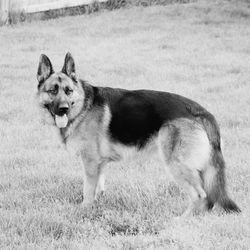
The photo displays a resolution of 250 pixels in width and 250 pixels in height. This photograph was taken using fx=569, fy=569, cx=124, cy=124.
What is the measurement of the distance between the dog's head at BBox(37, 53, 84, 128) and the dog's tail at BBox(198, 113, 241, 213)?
1.21 meters

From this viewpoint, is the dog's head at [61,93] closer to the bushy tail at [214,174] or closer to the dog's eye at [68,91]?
the dog's eye at [68,91]

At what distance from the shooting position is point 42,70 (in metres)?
5.26

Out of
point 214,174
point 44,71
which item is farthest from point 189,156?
point 44,71

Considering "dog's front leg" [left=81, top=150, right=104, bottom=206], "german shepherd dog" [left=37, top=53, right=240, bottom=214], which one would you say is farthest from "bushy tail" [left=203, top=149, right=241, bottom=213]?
"dog's front leg" [left=81, top=150, right=104, bottom=206]

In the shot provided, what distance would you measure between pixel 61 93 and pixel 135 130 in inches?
29.6

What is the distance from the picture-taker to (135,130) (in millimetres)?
4926

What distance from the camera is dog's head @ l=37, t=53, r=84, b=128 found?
5078mm

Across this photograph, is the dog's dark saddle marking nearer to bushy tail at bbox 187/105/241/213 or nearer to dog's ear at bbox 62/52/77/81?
bushy tail at bbox 187/105/241/213

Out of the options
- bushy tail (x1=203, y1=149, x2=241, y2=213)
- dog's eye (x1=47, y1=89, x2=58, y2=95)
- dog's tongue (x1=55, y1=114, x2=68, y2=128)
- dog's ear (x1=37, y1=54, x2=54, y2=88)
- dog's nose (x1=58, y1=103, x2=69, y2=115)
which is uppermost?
dog's ear (x1=37, y1=54, x2=54, y2=88)

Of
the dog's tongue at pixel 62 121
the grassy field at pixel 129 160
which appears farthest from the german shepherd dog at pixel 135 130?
the grassy field at pixel 129 160

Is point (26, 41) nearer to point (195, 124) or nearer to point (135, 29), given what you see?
point (135, 29)

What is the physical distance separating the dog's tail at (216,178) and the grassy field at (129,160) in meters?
0.10

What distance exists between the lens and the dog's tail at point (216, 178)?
4465mm

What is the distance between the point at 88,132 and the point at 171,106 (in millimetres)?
816
